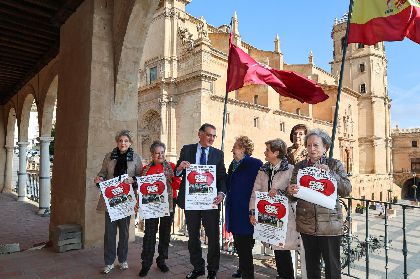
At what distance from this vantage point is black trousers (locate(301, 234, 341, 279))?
9.37ft

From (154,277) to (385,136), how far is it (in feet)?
177

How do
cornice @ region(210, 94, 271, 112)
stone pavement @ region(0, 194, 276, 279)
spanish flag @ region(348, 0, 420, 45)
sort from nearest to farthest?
stone pavement @ region(0, 194, 276, 279) → spanish flag @ region(348, 0, 420, 45) → cornice @ region(210, 94, 271, 112)

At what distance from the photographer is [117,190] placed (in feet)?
13.1

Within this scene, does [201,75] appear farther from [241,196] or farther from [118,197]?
[241,196]

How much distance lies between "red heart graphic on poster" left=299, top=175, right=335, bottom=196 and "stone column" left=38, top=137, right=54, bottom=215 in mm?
9195

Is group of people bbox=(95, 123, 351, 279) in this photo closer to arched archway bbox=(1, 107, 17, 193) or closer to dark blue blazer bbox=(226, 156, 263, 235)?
dark blue blazer bbox=(226, 156, 263, 235)

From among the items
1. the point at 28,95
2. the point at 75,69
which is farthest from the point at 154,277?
the point at 28,95

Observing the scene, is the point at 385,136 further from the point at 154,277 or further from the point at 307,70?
the point at 154,277

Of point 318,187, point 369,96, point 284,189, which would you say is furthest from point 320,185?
point 369,96

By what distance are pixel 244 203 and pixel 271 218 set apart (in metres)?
0.40

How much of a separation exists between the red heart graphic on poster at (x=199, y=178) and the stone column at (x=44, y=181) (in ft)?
25.7

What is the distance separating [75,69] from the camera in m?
5.71

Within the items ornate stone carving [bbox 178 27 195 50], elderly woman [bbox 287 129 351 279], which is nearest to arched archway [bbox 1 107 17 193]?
elderly woman [bbox 287 129 351 279]

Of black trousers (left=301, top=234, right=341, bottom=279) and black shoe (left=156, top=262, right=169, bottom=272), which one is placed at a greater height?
black trousers (left=301, top=234, right=341, bottom=279)
